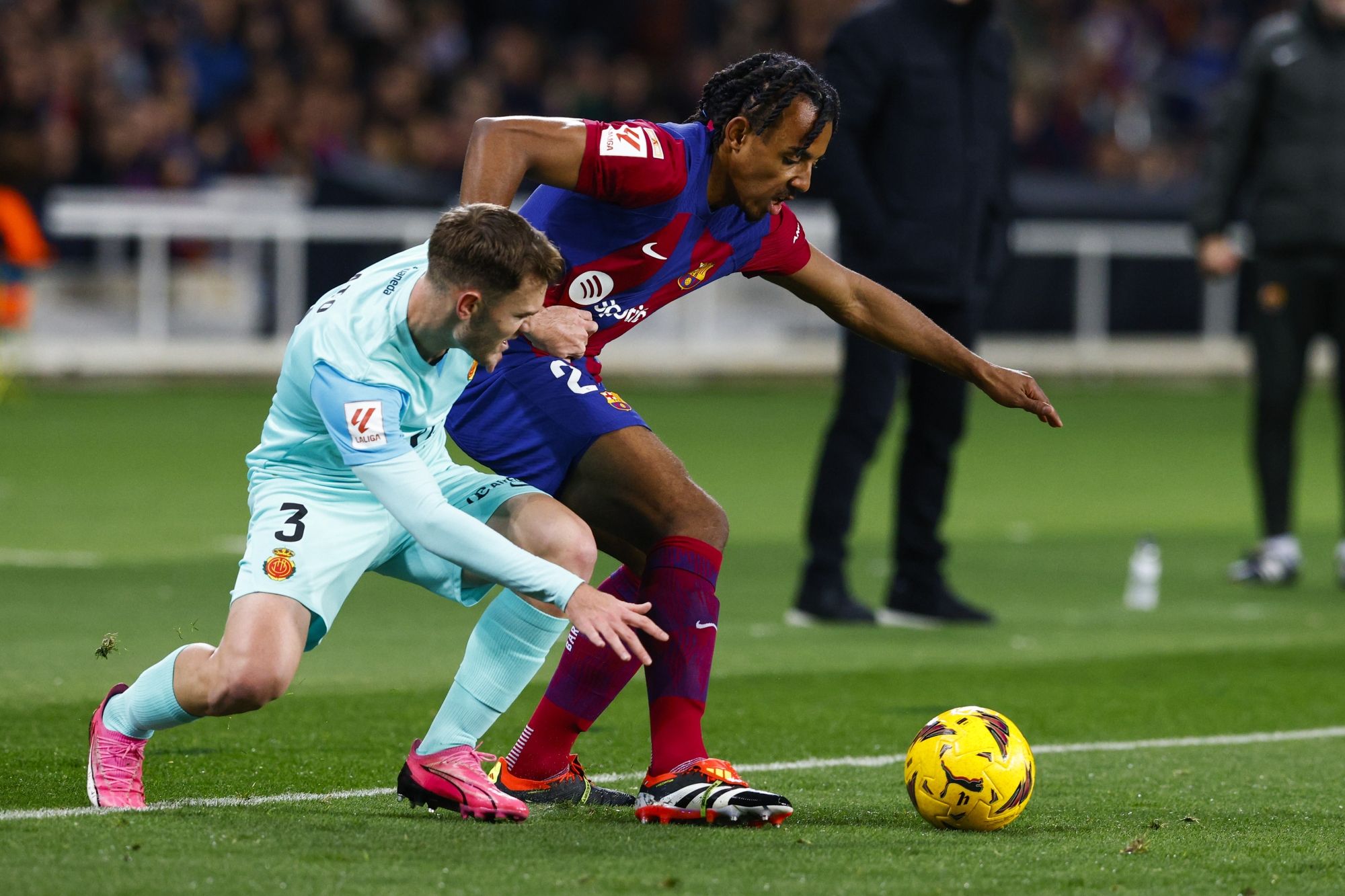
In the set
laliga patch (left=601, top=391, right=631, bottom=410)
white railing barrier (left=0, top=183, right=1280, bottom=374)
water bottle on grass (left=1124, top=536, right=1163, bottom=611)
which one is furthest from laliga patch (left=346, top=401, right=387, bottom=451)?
white railing barrier (left=0, top=183, right=1280, bottom=374)

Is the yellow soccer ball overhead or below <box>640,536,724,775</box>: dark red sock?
below

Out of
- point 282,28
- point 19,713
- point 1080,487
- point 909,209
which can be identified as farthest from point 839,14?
point 19,713

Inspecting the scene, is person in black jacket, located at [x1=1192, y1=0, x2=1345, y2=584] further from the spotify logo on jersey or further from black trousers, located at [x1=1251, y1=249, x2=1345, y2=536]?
the spotify logo on jersey

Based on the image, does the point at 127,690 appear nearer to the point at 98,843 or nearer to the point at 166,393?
the point at 98,843

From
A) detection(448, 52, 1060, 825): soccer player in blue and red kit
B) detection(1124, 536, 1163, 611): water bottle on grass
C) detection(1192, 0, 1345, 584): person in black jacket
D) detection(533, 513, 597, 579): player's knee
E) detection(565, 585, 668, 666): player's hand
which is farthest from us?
detection(1192, 0, 1345, 584): person in black jacket

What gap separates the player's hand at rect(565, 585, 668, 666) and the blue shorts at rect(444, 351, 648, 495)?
0.76 meters

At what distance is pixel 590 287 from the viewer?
5227 millimetres

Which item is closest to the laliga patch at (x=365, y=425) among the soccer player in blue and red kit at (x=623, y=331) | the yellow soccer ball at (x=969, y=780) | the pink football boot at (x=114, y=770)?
the soccer player in blue and red kit at (x=623, y=331)

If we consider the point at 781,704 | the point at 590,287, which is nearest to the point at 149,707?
the point at 590,287

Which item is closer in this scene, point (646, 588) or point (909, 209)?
point (646, 588)

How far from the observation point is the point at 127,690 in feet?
16.2

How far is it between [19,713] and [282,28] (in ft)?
52.9

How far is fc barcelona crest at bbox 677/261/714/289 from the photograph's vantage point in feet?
17.4

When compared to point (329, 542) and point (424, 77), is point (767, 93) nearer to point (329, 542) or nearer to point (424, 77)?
point (329, 542)
